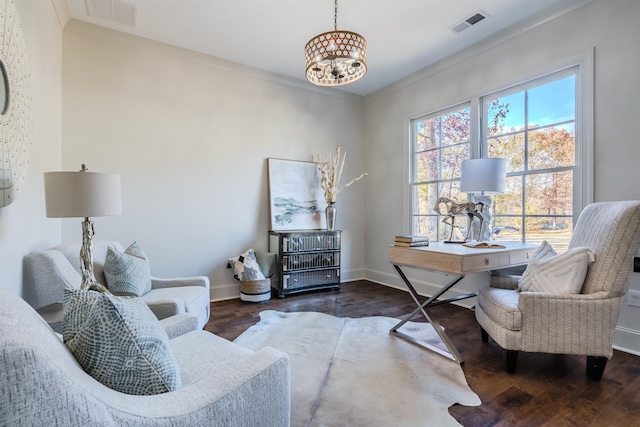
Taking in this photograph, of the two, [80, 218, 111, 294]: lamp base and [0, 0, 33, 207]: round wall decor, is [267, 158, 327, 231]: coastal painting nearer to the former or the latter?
[80, 218, 111, 294]: lamp base

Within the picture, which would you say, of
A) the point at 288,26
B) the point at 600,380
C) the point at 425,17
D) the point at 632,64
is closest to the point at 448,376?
the point at 600,380

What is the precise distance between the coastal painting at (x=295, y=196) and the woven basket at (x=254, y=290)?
2.56 feet

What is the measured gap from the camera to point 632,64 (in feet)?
7.98

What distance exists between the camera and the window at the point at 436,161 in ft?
12.4

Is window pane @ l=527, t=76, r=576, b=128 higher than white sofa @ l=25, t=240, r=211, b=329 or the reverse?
higher

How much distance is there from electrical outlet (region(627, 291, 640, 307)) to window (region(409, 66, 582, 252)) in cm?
58

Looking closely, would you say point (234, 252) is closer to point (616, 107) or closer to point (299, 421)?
point (299, 421)

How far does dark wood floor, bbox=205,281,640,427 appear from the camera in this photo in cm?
164

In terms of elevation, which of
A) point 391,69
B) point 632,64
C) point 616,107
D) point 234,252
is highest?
point 391,69

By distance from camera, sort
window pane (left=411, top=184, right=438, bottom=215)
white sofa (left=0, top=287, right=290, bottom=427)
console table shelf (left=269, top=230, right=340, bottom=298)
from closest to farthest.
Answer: white sofa (left=0, top=287, right=290, bottom=427) < console table shelf (left=269, top=230, right=340, bottom=298) < window pane (left=411, top=184, right=438, bottom=215)

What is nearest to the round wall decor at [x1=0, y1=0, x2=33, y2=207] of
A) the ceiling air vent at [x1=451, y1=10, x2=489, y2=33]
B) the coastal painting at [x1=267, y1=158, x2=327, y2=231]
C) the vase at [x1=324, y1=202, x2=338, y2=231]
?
the coastal painting at [x1=267, y1=158, x2=327, y2=231]

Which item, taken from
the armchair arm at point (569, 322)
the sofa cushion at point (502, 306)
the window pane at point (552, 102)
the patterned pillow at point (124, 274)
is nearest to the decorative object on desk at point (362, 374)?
the sofa cushion at point (502, 306)

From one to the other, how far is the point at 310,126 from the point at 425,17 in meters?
2.02

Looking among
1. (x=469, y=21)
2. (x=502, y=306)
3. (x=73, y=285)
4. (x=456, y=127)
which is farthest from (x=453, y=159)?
(x=73, y=285)
